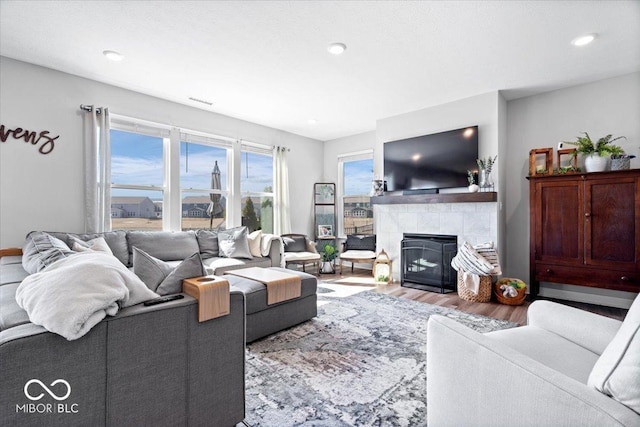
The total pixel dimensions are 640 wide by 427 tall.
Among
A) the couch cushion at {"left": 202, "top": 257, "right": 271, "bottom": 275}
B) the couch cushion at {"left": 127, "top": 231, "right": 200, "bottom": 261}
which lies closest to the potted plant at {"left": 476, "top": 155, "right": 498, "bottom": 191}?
the couch cushion at {"left": 202, "top": 257, "right": 271, "bottom": 275}

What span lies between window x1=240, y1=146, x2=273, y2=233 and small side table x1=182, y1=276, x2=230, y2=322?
374 cm

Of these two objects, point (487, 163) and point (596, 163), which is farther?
point (487, 163)

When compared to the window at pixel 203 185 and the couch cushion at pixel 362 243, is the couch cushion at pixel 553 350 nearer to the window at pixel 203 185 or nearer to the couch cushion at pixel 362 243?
the couch cushion at pixel 362 243

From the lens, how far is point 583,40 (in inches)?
102

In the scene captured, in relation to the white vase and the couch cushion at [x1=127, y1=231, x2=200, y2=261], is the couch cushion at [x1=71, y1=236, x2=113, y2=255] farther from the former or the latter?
the white vase

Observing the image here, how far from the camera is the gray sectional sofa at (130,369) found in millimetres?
892

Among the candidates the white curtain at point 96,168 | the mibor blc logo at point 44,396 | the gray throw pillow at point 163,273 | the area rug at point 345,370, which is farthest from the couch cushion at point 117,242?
the mibor blc logo at point 44,396

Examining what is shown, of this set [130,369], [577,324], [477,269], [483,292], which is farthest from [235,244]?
[577,324]

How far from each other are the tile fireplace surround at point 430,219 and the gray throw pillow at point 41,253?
3.86m

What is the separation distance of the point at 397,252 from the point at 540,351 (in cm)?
334

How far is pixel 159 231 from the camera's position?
13.0 feet

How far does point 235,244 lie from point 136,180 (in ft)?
5.05

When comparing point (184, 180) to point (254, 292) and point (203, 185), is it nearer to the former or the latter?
point (203, 185)

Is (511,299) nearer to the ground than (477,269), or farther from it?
nearer to the ground
